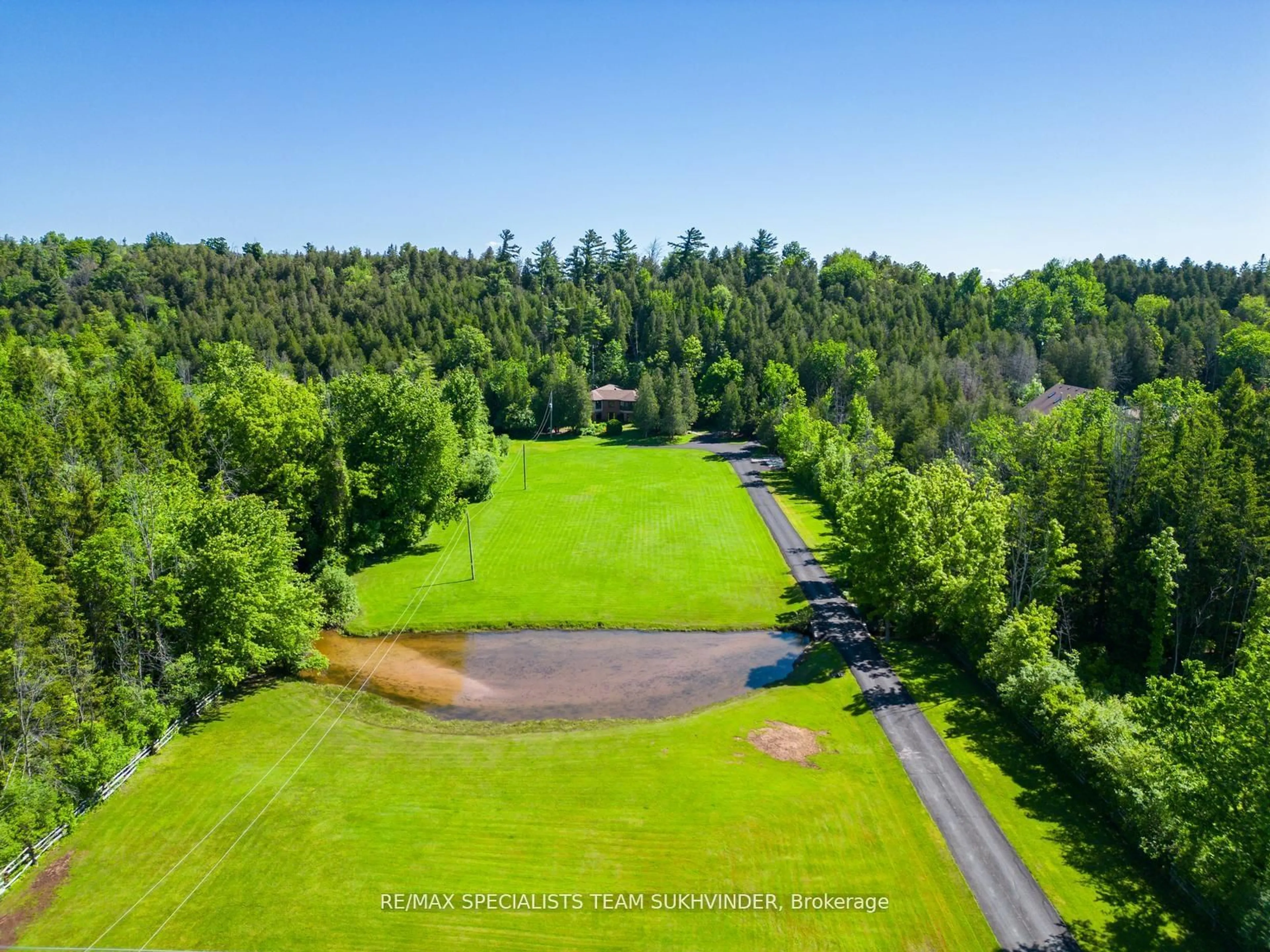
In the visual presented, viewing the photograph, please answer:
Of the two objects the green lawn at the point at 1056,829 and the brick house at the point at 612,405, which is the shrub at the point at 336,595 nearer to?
the green lawn at the point at 1056,829

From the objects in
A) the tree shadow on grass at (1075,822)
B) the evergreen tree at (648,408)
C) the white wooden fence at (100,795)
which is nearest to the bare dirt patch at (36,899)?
the white wooden fence at (100,795)

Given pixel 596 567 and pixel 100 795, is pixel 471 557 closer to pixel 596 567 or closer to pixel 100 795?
pixel 596 567

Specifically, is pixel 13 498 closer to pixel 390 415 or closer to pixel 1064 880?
pixel 390 415

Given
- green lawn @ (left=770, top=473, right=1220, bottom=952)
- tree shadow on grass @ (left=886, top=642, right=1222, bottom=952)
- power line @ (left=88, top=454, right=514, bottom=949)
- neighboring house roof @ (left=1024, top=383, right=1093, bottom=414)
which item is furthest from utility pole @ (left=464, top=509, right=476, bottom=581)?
neighboring house roof @ (left=1024, top=383, right=1093, bottom=414)

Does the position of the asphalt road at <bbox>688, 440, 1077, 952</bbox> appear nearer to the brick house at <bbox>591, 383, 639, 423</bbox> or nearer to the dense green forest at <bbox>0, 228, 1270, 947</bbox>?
the dense green forest at <bbox>0, 228, 1270, 947</bbox>

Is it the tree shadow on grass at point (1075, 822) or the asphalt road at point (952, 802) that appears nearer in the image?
the tree shadow on grass at point (1075, 822)
